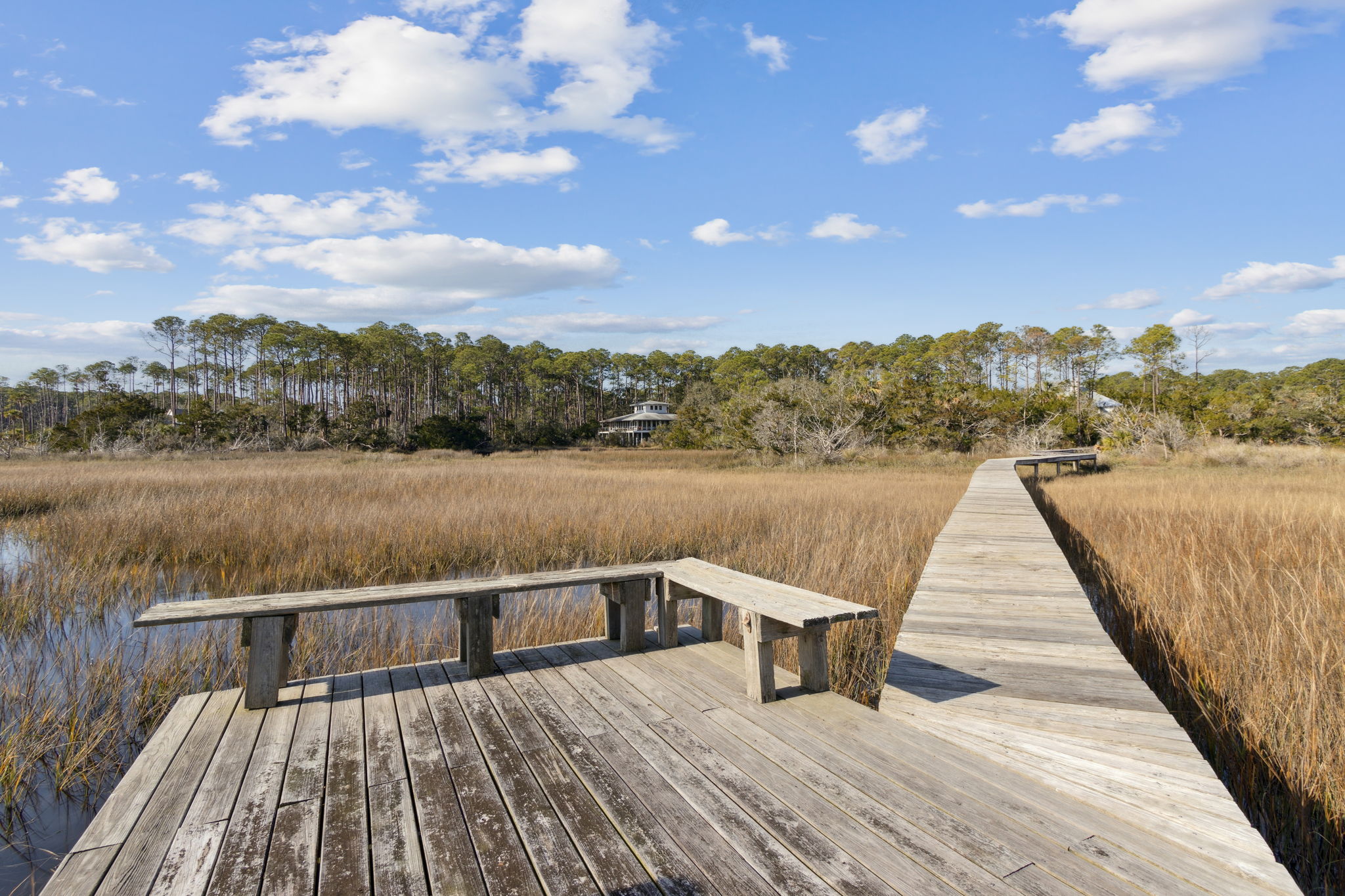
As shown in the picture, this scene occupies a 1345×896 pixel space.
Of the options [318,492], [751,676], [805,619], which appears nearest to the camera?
[805,619]

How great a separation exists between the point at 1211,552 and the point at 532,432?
52.7 m

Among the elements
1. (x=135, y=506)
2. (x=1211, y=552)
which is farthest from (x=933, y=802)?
(x=135, y=506)

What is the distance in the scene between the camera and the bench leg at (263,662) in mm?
2971

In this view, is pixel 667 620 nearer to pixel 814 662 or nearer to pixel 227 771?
pixel 814 662

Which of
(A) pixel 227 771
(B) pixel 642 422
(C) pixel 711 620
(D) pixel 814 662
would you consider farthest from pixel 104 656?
(B) pixel 642 422

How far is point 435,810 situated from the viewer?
2.11m

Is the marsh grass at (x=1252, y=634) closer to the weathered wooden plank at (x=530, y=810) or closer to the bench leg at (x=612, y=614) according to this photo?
the weathered wooden plank at (x=530, y=810)

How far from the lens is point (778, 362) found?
7588 centimetres

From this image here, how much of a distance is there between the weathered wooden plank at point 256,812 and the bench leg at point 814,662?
7.25ft

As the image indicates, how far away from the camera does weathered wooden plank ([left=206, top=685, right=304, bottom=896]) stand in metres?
1.78

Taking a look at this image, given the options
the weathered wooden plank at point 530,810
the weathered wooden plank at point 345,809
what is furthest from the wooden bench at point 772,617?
the weathered wooden plank at point 345,809

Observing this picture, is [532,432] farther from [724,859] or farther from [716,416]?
[724,859]

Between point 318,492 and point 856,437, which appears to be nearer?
point 318,492

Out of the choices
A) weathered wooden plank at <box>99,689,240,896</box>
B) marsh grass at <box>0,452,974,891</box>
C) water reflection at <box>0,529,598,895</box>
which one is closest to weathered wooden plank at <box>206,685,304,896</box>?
weathered wooden plank at <box>99,689,240,896</box>
